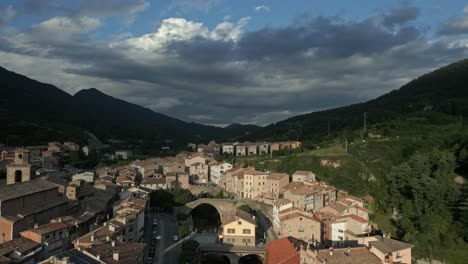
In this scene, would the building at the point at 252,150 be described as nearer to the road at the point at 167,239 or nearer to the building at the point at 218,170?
the building at the point at 218,170

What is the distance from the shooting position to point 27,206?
3628cm

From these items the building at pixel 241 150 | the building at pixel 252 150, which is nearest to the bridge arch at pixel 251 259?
the building at pixel 252 150

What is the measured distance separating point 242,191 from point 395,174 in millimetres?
24431

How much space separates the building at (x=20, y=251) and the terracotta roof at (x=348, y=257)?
20212mm

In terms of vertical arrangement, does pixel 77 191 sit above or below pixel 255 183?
above

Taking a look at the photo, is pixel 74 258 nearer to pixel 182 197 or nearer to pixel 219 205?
pixel 219 205

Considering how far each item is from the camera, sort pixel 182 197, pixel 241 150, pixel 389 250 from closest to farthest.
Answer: pixel 389 250, pixel 182 197, pixel 241 150

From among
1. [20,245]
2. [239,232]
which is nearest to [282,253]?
[239,232]

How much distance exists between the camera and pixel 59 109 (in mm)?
169500

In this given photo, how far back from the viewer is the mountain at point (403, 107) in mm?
101500

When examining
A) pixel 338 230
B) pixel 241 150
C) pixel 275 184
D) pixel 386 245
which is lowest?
pixel 338 230

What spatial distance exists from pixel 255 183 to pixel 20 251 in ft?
128

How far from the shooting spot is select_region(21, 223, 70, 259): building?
30484mm

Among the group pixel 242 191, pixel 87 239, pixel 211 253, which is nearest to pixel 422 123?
pixel 242 191
